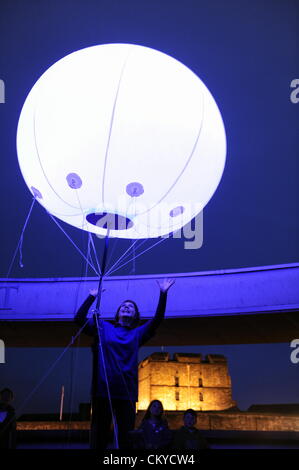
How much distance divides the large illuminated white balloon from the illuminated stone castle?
25.2 meters

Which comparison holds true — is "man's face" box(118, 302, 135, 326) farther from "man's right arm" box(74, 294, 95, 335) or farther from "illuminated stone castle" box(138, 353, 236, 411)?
"illuminated stone castle" box(138, 353, 236, 411)

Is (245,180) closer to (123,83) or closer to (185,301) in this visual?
(185,301)

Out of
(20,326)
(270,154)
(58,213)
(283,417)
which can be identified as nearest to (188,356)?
(283,417)

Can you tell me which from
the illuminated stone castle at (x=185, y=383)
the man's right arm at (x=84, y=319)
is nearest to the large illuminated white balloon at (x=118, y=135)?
the man's right arm at (x=84, y=319)

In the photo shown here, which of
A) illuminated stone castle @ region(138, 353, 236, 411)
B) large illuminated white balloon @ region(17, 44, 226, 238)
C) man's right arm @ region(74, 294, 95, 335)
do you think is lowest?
man's right arm @ region(74, 294, 95, 335)

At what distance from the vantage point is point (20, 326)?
13.3 metres

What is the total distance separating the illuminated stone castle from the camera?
1148 inches

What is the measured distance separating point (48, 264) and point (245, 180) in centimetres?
1120

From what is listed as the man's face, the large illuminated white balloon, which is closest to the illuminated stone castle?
the large illuminated white balloon

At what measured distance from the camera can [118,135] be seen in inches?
202

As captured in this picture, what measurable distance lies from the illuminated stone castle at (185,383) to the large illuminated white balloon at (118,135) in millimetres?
25233
